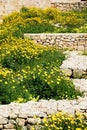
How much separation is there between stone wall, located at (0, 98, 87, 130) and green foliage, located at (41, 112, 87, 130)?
226 millimetres

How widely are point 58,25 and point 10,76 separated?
9.88m

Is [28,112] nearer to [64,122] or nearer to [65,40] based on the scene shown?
[64,122]

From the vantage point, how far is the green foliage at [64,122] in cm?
662

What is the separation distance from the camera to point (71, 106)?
7254mm

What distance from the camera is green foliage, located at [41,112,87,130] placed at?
6.62m

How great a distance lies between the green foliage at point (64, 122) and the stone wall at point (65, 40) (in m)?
9.23

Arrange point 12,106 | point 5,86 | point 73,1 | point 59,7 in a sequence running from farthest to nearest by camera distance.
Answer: point 73,1 → point 59,7 → point 5,86 → point 12,106

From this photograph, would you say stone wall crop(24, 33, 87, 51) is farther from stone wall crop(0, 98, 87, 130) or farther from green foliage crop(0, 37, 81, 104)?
stone wall crop(0, 98, 87, 130)

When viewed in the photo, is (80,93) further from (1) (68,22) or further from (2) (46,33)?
(1) (68,22)

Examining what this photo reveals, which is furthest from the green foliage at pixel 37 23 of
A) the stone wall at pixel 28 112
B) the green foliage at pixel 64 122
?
the green foliage at pixel 64 122

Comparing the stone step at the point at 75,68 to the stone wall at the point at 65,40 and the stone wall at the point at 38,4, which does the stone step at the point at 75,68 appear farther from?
the stone wall at the point at 38,4

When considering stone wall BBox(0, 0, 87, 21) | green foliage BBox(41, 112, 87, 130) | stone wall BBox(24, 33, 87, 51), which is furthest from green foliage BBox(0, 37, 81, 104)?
stone wall BBox(0, 0, 87, 21)

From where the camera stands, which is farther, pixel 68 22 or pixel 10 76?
pixel 68 22

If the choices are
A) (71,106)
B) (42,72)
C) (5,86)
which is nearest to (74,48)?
(42,72)
